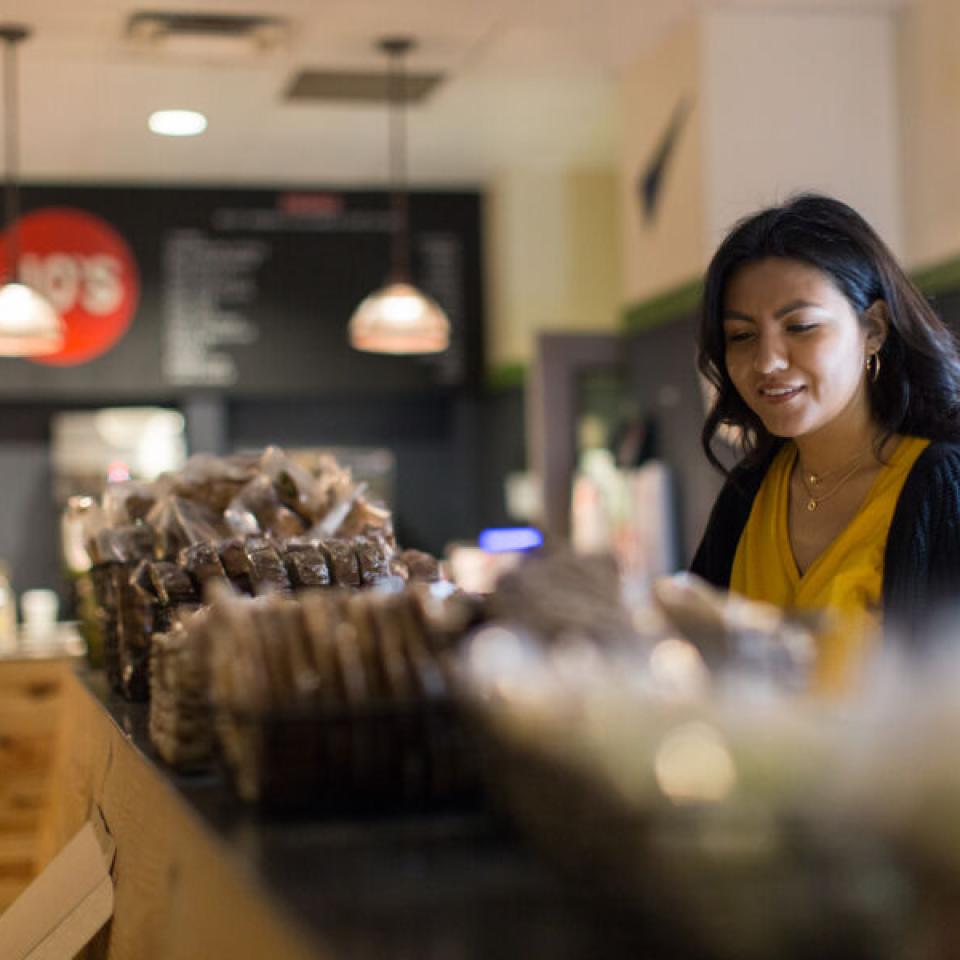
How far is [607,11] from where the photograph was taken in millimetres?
4598

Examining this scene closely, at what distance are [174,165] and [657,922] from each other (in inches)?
252

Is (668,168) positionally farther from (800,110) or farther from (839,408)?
(839,408)

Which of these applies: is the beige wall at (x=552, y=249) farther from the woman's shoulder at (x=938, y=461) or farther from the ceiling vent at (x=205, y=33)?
the woman's shoulder at (x=938, y=461)

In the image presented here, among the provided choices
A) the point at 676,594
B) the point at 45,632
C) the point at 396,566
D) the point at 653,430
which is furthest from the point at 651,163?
the point at 676,594

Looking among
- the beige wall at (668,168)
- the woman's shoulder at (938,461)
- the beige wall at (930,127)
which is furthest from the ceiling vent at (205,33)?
the woman's shoulder at (938,461)

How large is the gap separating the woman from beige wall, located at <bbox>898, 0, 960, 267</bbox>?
7.75ft

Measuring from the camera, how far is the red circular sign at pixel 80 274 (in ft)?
22.5

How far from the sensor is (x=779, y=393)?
1.85 meters

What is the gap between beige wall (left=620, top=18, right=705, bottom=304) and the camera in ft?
15.4

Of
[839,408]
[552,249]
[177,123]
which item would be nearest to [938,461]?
[839,408]

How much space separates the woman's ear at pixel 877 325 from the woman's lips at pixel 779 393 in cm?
16

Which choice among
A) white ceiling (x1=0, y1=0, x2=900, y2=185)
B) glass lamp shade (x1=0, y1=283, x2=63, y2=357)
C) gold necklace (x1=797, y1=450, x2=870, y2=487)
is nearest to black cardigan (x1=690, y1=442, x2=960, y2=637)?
gold necklace (x1=797, y1=450, x2=870, y2=487)

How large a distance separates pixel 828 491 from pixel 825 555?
13 cm

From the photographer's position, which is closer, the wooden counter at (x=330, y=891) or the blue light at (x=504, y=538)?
the wooden counter at (x=330, y=891)
